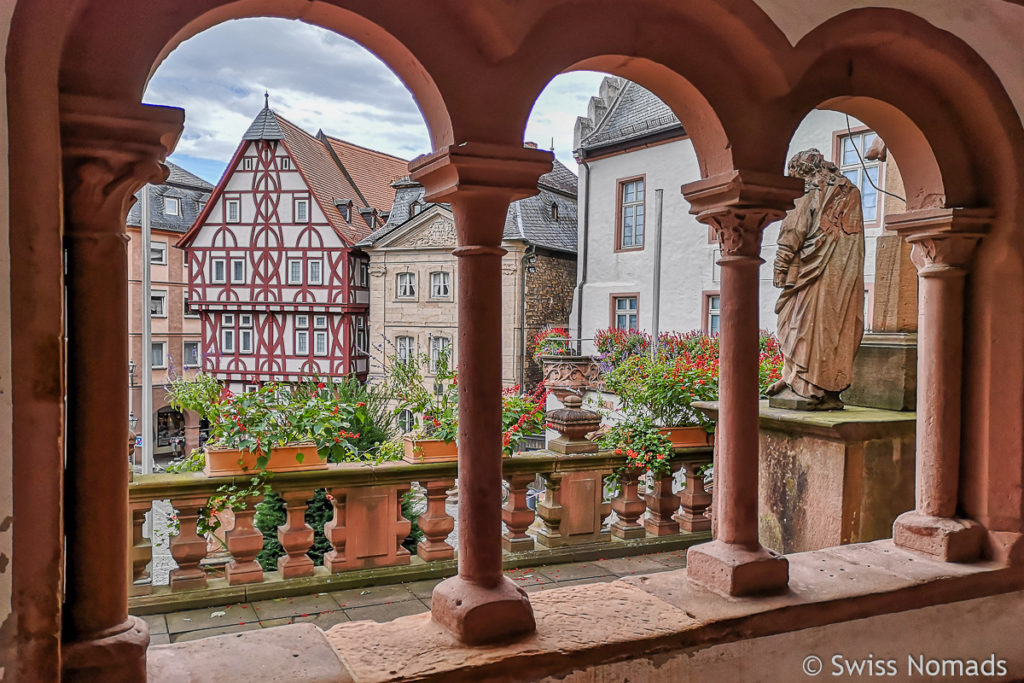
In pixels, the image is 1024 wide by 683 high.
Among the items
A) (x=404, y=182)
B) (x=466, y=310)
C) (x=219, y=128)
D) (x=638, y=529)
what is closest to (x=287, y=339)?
(x=404, y=182)

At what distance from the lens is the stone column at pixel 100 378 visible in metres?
1.46

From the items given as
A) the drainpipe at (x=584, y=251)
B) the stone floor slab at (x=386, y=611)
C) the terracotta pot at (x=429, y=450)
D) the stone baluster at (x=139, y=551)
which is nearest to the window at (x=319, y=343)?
the drainpipe at (x=584, y=251)

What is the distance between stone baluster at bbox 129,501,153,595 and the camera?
8.80ft

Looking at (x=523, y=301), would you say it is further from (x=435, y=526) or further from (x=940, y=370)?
(x=940, y=370)

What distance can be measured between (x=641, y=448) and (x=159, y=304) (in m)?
18.3

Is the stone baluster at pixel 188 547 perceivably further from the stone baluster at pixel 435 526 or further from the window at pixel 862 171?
the window at pixel 862 171

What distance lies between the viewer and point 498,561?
191 centimetres

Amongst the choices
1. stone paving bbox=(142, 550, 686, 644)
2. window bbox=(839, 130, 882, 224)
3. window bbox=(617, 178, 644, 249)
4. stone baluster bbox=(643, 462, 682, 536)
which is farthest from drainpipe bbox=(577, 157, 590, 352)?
stone paving bbox=(142, 550, 686, 644)

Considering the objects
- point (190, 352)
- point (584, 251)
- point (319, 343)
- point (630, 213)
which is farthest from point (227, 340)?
point (630, 213)

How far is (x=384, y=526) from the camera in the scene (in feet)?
10.0

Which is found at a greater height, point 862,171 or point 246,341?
point 862,171

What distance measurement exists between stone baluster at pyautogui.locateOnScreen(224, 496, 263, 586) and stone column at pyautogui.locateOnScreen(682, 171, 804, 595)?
1.69 metres

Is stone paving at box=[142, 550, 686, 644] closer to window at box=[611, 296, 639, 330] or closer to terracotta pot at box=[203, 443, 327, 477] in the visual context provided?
terracotta pot at box=[203, 443, 327, 477]

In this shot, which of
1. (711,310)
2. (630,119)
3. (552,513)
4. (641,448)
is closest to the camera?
(552,513)
